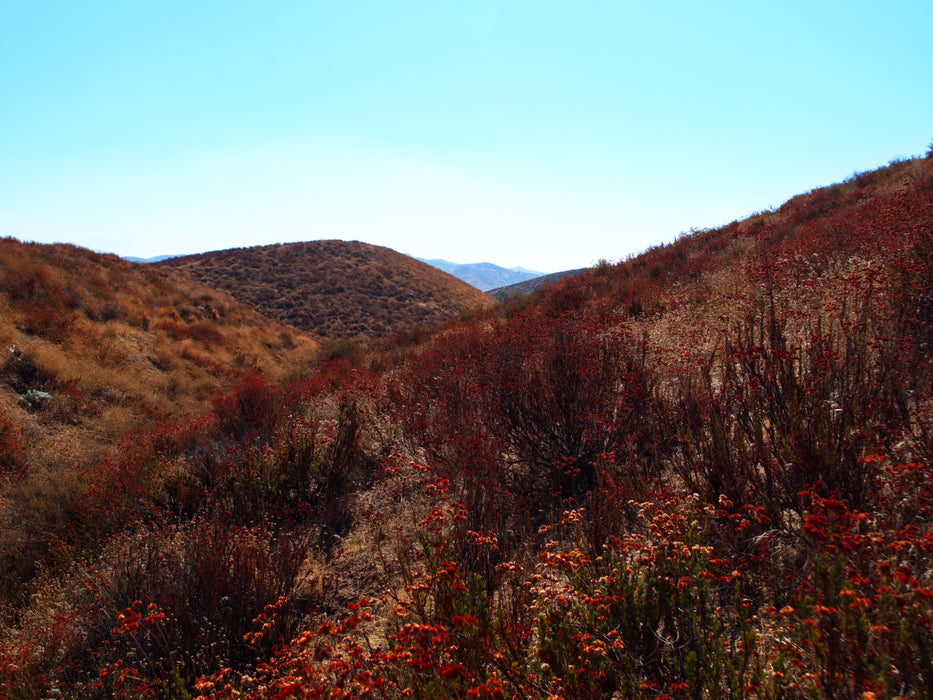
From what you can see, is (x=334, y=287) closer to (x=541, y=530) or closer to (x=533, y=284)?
(x=533, y=284)

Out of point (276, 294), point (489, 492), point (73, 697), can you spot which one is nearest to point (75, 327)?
point (73, 697)

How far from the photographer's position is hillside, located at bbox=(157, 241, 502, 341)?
2783 centimetres

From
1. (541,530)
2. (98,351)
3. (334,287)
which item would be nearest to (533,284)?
(334,287)

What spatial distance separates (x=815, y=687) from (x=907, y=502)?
56.9 inches

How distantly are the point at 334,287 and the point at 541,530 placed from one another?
31.4 metres

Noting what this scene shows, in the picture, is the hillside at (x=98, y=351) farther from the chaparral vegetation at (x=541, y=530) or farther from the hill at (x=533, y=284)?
the hill at (x=533, y=284)

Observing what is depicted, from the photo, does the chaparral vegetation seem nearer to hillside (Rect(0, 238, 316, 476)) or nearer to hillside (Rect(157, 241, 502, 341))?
hillside (Rect(0, 238, 316, 476))

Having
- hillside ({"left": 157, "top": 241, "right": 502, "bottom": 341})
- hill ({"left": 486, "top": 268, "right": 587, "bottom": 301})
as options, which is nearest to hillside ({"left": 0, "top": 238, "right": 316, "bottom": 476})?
hillside ({"left": 157, "top": 241, "right": 502, "bottom": 341})

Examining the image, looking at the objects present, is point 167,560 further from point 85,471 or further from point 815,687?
point 815,687

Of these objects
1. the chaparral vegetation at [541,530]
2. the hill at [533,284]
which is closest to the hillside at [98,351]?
A: the chaparral vegetation at [541,530]

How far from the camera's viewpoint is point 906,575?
1386 mm

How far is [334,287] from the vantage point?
105 ft

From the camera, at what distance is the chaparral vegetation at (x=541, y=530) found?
5.65 feet

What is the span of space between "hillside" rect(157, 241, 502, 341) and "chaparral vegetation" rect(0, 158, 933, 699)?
20878 mm
